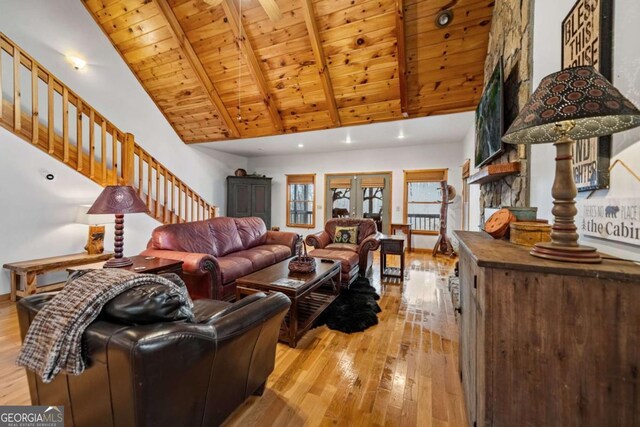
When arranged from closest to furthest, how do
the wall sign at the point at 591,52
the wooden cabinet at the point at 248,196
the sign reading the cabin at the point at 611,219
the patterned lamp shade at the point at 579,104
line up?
the patterned lamp shade at the point at 579,104
the sign reading the cabin at the point at 611,219
the wall sign at the point at 591,52
the wooden cabinet at the point at 248,196

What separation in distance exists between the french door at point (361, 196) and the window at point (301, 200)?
18.5 inches

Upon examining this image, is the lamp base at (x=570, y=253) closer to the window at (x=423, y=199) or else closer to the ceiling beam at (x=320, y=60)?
the ceiling beam at (x=320, y=60)

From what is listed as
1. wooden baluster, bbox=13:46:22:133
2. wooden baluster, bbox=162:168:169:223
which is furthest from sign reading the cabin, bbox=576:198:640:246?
wooden baluster, bbox=162:168:169:223

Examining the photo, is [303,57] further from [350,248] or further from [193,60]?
[350,248]

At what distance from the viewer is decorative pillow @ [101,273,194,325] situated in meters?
0.94

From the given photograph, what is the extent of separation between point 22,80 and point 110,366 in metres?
4.53

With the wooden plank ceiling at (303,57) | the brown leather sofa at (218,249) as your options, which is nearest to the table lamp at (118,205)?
the brown leather sofa at (218,249)

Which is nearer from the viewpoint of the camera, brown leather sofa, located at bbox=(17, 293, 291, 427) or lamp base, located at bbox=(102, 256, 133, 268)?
brown leather sofa, located at bbox=(17, 293, 291, 427)

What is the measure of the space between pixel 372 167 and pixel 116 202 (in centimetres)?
538

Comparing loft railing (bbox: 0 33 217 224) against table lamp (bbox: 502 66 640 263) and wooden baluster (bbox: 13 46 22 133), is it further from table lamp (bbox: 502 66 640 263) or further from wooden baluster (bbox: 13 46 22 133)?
table lamp (bbox: 502 66 640 263)

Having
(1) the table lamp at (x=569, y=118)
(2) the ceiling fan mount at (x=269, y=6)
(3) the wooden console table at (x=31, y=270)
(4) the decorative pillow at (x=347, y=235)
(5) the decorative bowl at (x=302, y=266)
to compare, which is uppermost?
(2) the ceiling fan mount at (x=269, y=6)

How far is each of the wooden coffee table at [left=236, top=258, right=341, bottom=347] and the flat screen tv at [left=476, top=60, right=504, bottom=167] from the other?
1.89 metres

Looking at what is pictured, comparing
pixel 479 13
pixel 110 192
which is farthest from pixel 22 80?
Answer: pixel 479 13

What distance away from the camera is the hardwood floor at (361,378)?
1444 mm
